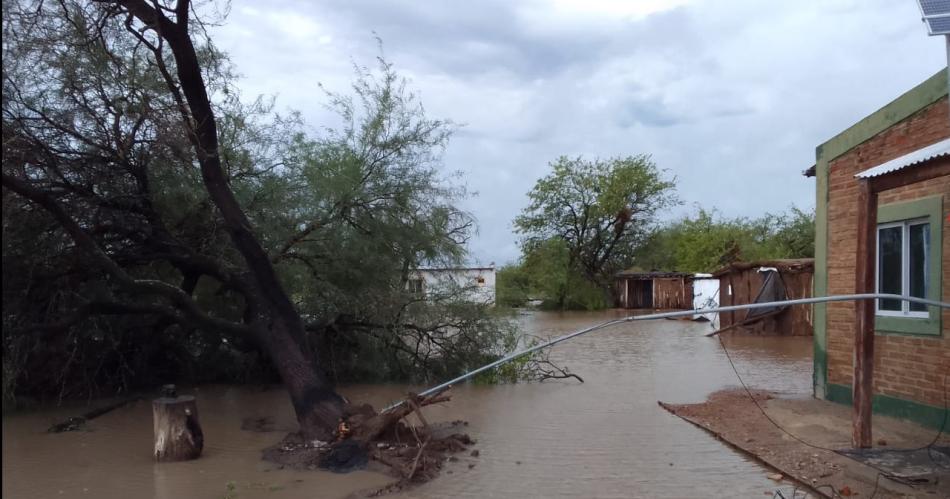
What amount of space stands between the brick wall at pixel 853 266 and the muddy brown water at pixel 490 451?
2384 mm

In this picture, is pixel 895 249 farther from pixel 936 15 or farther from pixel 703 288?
pixel 703 288

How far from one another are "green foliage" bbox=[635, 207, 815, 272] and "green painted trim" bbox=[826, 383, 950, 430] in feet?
116

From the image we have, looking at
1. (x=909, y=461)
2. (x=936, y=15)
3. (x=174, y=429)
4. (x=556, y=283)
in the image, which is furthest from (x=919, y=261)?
(x=556, y=283)

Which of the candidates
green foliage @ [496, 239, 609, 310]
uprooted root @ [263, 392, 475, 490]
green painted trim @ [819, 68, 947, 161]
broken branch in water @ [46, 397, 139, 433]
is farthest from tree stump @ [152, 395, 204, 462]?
green foliage @ [496, 239, 609, 310]

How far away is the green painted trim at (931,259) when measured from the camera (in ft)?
28.8

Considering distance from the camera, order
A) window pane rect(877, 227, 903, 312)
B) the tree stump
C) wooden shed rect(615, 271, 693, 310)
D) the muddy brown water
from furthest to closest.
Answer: wooden shed rect(615, 271, 693, 310) → window pane rect(877, 227, 903, 312) → the tree stump → the muddy brown water

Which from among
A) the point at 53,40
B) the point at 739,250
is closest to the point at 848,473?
the point at 53,40

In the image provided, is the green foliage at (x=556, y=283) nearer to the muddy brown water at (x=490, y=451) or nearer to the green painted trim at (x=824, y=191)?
the muddy brown water at (x=490, y=451)

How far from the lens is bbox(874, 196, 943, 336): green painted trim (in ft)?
28.8

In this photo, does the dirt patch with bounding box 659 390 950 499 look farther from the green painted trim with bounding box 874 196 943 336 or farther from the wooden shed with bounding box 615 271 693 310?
the wooden shed with bounding box 615 271 693 310

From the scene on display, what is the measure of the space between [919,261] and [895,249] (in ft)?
1.48

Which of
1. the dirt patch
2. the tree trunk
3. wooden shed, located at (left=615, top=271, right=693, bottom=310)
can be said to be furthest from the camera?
wooden shed, located at (left=615, top=271, right=693, bottom=310)

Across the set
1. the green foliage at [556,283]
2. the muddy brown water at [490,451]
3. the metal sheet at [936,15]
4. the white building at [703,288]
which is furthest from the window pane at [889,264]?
the green foliage at [556,283]

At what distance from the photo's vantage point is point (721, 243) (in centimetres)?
4762
